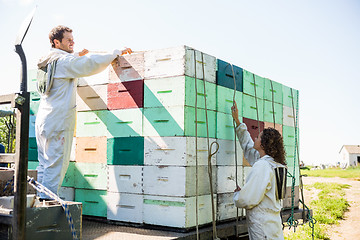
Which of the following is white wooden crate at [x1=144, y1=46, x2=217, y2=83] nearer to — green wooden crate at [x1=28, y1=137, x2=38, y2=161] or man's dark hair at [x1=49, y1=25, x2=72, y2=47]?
man's dark hair at [x1=49, y1=25, x2=72, y2=47]

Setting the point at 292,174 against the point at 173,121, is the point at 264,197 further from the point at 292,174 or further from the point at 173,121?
the point at 292,174

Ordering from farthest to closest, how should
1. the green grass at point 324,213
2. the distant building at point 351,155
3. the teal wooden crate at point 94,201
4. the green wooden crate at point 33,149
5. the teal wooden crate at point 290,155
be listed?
the distant building at point 351,155 < the green grass at point 324,213 < the teal wooden crate at point 290,155 < the green wooden crate at point 33,149 < the teal wooden crate at point 94,201

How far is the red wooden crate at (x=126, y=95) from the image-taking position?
4266 millimetres

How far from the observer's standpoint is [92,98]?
466cm

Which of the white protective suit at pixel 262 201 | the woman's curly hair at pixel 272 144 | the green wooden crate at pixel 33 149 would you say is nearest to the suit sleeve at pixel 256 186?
the white protective suit at pixel 262 201

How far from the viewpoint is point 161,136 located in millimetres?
4070

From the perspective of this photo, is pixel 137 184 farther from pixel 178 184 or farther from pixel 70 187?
pixel 70 187

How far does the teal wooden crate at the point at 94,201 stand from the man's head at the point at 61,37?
5.66 feet

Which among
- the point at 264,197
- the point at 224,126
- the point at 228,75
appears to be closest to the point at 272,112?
the point at 228,75

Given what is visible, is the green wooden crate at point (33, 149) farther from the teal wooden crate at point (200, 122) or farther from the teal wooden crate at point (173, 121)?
the teal wooden crate at point (200, 122)

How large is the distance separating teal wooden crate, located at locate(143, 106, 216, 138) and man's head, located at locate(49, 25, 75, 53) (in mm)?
1199

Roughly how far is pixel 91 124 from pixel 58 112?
26.5 inches

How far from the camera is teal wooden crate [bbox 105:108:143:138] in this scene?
A: 167 inches

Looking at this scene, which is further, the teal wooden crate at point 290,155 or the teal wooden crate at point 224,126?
the teal wooden crate at point 290,155
